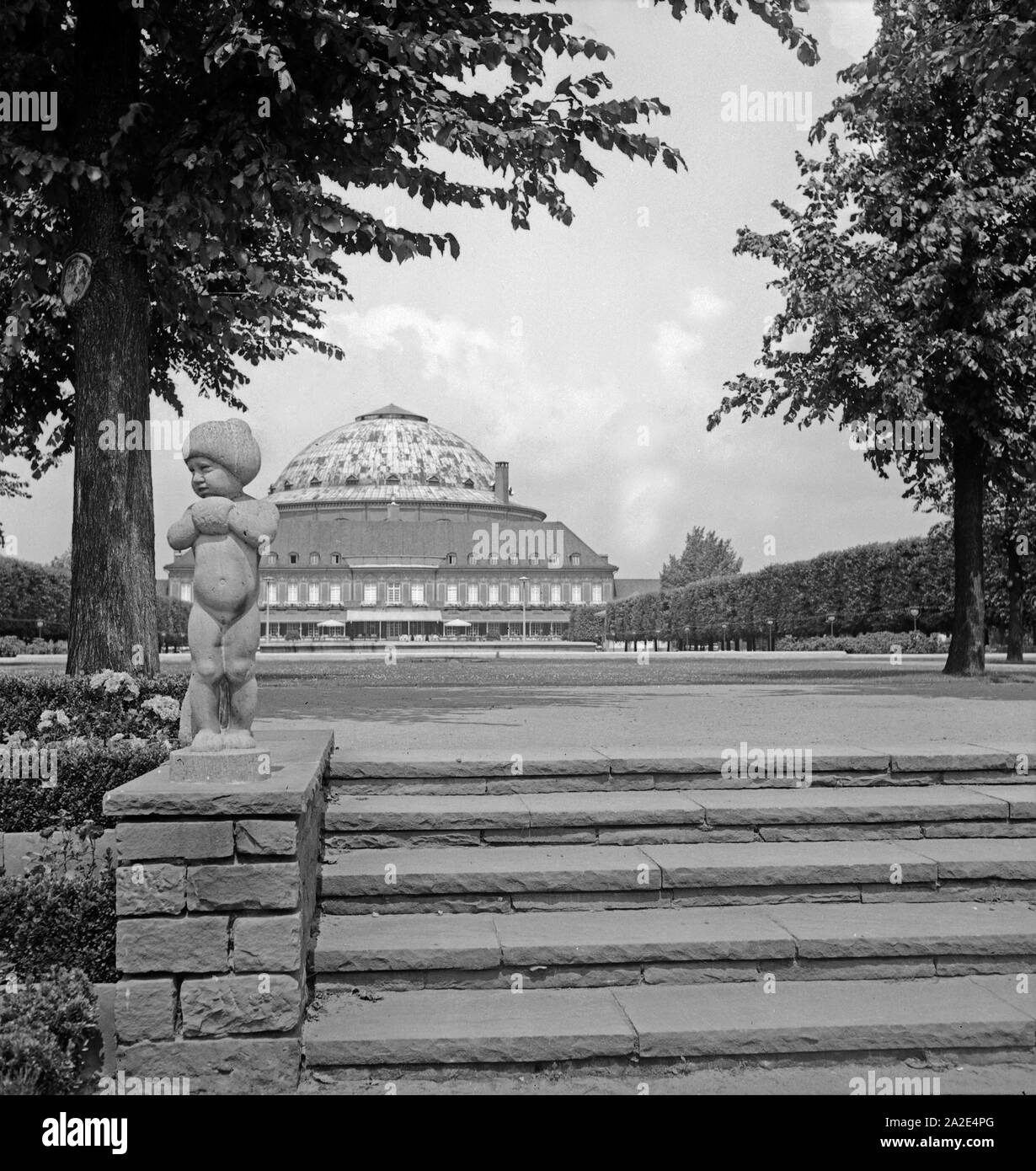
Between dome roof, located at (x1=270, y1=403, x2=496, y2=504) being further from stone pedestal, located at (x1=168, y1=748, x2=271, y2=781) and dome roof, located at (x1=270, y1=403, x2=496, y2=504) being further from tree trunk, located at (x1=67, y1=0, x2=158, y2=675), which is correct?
stone pedestal, located at (x1=168, y1=748, x2=271, y2=781)

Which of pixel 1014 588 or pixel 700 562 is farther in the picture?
pixel 700 562

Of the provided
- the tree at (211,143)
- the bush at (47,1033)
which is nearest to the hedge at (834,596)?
the tree at (211,143)

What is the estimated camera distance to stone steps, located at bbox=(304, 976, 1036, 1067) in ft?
15.1

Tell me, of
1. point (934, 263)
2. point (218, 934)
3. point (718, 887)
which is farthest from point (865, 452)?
point (218, 934)

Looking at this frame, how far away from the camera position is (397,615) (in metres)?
108

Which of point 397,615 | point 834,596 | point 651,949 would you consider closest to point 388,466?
point 397,615

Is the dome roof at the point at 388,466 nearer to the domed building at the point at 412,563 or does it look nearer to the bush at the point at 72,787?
the domed building at the point at 412,563

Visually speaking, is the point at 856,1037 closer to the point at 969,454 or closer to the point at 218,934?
the point at 218,934

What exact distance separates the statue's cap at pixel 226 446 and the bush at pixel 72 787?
2498 mm

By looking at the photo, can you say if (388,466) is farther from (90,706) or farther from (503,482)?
(90,706)

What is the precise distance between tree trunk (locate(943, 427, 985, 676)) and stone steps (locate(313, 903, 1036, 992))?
16.0 m

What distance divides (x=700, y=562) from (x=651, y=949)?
11906 cm

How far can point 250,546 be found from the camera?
5.04 meters

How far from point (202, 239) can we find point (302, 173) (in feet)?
3.73
